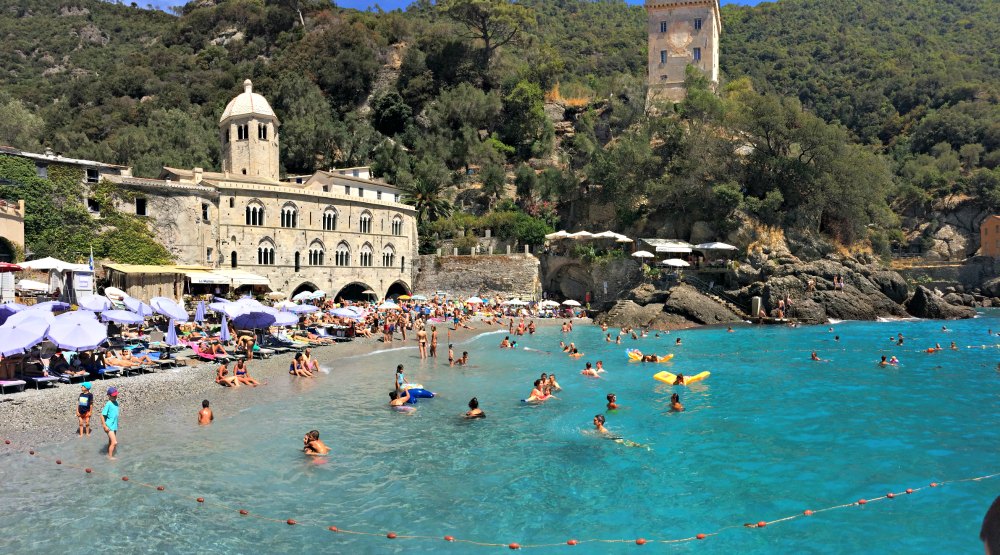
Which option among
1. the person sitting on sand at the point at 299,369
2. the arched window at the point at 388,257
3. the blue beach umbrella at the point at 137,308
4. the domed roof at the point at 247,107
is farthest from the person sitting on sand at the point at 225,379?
the domed roof at the point at 247,107

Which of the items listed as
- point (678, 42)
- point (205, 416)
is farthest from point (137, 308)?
point (678, 42)

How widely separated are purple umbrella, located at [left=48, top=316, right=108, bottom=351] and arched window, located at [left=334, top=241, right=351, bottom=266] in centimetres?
2653

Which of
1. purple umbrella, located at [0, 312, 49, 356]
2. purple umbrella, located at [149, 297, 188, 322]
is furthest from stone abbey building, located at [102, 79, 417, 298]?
purple umbrella, located at [0, 312, 49, 356]

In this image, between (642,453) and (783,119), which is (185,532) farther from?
(783,119)

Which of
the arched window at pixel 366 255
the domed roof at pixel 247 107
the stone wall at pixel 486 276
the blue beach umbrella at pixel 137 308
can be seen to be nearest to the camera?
the blue beach umbrella at pixel 137 308

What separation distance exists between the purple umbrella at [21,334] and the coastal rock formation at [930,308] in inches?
1888

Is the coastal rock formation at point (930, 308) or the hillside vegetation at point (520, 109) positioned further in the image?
the hillside vegetation at point (520, 109)

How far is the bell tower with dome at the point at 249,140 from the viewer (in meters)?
45.5

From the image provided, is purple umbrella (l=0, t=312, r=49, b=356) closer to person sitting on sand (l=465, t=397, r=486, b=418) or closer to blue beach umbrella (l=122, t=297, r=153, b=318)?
blue beach umbrella (l=122, t=297, r=153, b=318)

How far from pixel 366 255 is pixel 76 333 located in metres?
29.2

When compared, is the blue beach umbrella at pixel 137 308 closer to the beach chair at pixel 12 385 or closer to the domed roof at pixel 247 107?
the beach chair at pixel 12 385

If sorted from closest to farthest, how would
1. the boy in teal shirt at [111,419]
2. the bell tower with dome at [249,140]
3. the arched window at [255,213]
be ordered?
the boy in teal shirt at [111,419]
the arched window at [255,213]
the bell tower with dome at [249,140]

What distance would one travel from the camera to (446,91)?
6512 centimetres

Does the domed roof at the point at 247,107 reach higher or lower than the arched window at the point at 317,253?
higher
